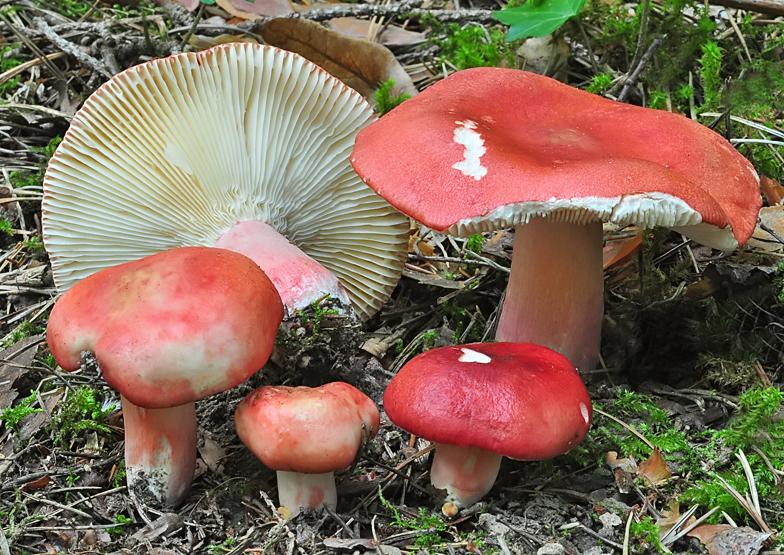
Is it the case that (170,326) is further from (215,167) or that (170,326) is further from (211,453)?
(215,167)

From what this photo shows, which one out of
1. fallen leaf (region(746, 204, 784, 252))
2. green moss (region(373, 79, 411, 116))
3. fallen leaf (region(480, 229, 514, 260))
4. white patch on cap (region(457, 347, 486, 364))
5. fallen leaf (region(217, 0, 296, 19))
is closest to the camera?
white patch on cap (region(457, 347, 486, 364))

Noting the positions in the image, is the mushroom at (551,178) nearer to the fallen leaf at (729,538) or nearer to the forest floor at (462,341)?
the forest floor at (462,341)

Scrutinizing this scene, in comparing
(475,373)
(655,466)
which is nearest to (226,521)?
(475,373)

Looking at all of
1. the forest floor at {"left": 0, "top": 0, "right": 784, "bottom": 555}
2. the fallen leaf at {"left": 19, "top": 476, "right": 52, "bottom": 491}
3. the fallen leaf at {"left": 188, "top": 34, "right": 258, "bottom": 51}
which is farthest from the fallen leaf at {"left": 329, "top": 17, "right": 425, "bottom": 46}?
the fallen leaf at {"left": 19, "top": 476, "right": 52, "bottom": 491}

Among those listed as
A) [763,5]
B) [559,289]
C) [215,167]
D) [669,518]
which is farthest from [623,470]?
[763,5]

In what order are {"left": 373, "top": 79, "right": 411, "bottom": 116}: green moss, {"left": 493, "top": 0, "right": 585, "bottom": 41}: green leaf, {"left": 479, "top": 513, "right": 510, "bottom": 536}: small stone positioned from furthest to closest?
{"left": 373, "top": 79, "right": 411, "bottom": 116}: green moss → {"left": 493, "top": 0, "right": 585, "bottom": 41}: green leaf → {"left": 479, "top": 513, "right": 510, "bottom": 536}: small stone

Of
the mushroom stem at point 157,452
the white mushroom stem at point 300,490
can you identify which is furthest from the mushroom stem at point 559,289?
the mushroom stem at point 157,452

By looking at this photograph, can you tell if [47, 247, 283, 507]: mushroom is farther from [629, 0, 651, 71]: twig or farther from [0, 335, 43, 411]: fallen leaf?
[629, 0, 651, 71]: twig
